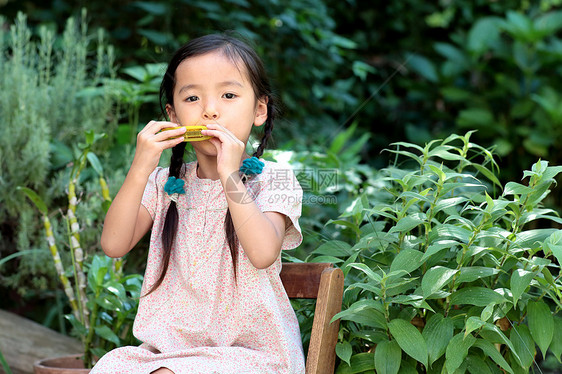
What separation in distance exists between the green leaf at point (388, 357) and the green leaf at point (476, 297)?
179 millimetres

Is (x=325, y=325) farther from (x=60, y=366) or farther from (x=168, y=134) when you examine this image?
(x=60, y=366)

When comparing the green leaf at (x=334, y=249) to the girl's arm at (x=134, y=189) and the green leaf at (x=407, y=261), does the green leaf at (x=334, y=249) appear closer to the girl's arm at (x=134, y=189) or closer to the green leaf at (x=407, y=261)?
the green leaf at (x=407, y=261)

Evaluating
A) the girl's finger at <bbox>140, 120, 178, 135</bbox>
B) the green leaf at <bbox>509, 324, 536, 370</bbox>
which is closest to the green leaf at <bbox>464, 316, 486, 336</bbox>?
the green leaf at <bbox>509, 324, 536, 370</bbox>

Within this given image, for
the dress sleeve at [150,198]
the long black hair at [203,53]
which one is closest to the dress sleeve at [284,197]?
the long black hair at [203,53]

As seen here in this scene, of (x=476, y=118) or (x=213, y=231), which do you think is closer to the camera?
(x=213, y=231)

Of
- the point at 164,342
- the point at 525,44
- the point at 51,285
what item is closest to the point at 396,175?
the point at 164,342

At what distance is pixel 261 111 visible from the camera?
190cm

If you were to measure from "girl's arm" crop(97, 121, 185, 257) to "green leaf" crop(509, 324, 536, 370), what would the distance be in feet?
3.14

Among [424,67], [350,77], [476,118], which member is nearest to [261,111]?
[350,77]

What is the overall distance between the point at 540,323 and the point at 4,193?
2.21 m

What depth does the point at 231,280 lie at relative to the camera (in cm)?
174

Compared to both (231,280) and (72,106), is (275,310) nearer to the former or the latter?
(231,280)

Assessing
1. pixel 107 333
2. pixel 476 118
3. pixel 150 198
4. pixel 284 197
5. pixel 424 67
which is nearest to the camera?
pixel 284 197

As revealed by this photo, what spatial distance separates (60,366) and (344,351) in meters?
1.06
